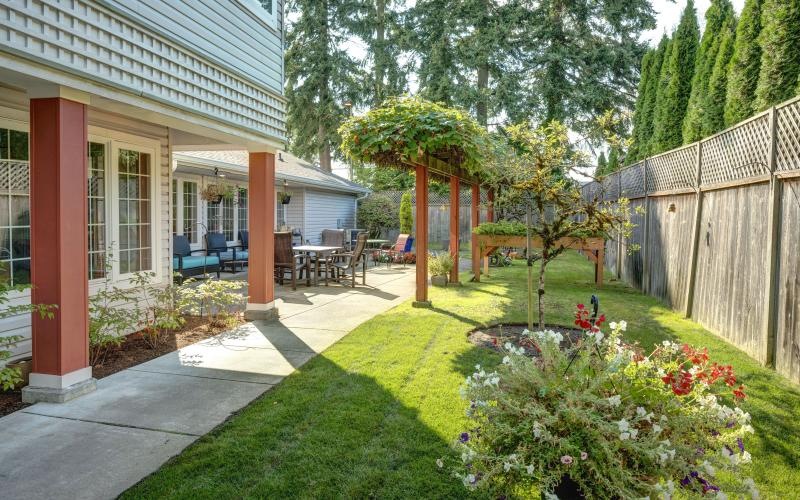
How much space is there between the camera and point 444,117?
6.11 metres

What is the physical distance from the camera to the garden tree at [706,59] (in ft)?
26.6

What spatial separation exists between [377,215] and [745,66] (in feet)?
46.9

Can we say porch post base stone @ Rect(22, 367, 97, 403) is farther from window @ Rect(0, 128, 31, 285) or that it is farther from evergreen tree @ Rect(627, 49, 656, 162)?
evergreen tree @ Rect(627, 49, 656, 162)

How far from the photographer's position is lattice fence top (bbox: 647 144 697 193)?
6.99 m

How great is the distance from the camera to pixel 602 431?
1.96 metres

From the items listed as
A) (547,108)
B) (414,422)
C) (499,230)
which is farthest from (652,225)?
(547,108)

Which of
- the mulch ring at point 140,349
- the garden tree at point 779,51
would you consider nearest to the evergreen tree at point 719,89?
the garden tree at point 779,51

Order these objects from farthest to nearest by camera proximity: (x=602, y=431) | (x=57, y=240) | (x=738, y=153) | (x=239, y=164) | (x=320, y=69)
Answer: (x=320, y=69), (x=239, y=164), (x=738, y=153), (x=57, y=240), (x=602, y=431)

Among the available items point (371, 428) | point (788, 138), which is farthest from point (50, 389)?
point (788, 138)

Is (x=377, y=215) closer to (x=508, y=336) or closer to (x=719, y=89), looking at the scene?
(x=719, y=89)

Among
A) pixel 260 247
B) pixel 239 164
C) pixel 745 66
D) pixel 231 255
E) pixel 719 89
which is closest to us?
pixel 745 66

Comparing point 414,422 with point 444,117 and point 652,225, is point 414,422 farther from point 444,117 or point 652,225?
point 652,225

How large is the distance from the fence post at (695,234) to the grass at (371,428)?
2.72 ft

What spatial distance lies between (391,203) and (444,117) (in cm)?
1390
